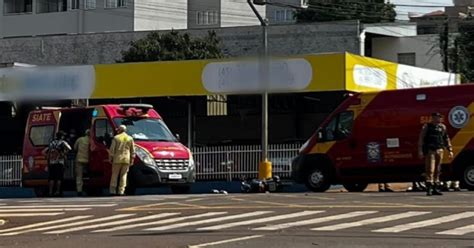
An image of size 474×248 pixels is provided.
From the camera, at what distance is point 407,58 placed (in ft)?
189

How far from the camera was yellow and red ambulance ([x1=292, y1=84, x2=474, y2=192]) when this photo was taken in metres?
20.4

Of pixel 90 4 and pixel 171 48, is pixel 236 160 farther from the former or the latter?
pixel 90 4

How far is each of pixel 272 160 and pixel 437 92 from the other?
8.65 meters

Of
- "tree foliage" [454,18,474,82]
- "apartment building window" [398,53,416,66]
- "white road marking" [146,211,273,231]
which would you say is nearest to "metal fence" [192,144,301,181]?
Answer: "white road marking" [146,211,273,231]

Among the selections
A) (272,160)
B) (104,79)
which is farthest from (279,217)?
(104,79)

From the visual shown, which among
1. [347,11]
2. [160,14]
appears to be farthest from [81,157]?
[347,11]

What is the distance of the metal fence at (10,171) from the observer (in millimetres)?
30906

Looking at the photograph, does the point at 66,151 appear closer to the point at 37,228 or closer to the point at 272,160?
the point at 272,160

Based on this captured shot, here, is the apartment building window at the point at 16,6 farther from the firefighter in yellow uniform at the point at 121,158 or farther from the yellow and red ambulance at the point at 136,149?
the firefighter in yellow uniform at the point at 121,158

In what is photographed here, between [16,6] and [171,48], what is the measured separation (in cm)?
2081

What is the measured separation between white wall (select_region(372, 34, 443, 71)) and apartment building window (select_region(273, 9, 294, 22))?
691 inches

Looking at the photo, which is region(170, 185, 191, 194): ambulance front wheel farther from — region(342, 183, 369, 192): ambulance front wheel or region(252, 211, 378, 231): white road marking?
region(252, 211, 378, 231): white road marking

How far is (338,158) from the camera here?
22172 mm

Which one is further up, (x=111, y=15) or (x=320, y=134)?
(x=111, y=15)
